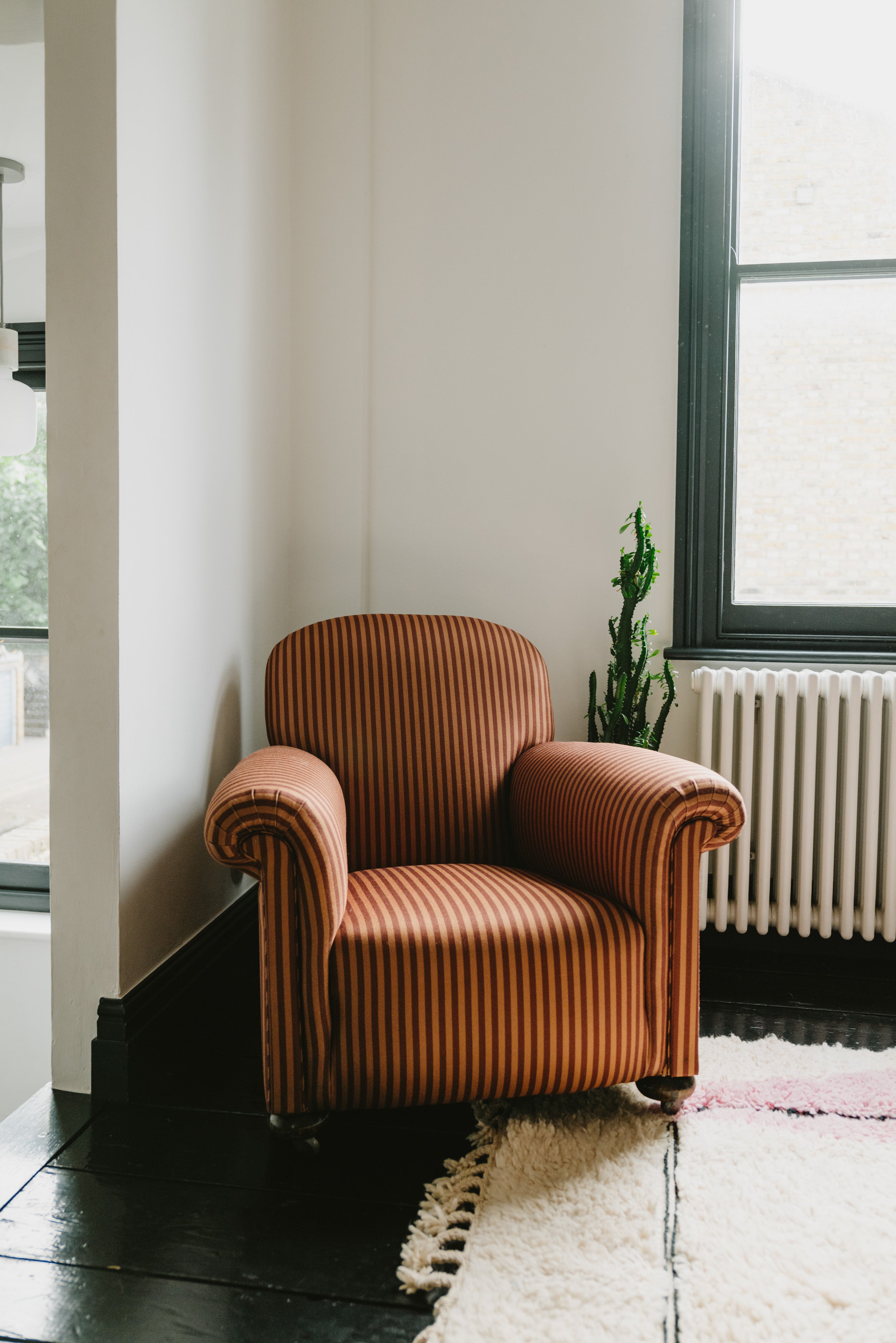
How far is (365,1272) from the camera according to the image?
1.21 m

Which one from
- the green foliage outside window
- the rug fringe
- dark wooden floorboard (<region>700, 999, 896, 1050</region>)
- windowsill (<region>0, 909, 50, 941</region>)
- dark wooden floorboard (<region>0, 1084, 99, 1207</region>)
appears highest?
the green foliage outside window

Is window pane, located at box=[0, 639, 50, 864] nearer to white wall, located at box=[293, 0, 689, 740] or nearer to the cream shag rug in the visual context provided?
white wall, located at box=[293, 0, 689, 740]

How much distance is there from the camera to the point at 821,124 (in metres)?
2.37

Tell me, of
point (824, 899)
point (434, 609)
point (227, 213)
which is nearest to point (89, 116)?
point (227, 213)

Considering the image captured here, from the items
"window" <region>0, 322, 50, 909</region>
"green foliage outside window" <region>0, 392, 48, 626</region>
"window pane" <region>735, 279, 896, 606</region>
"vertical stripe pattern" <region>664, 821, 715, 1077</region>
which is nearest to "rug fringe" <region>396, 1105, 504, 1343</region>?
"vertical stripe pattern" <region>664, 821, 715, 1077</region>

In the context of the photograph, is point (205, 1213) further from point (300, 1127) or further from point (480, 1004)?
point (480, 1004)

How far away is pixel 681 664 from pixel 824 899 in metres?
0.68

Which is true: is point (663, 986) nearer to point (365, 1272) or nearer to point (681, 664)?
point (365, 1272)

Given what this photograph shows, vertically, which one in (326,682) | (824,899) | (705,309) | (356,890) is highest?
(705,309)

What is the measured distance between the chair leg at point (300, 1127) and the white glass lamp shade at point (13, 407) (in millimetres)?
1651

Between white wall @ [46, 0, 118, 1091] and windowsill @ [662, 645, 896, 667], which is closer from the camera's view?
white wall @ [46, 0, 118, 1091]

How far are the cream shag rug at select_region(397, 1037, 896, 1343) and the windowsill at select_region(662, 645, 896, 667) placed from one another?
40.7 inches

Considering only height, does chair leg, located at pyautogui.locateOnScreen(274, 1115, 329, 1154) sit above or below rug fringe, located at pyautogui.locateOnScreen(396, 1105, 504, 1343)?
above

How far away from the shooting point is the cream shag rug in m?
1.12
